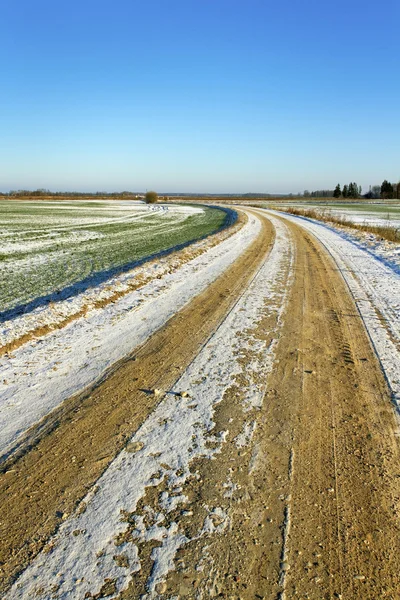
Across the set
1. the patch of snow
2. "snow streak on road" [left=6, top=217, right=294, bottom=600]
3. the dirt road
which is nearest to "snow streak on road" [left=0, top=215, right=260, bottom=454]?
the dirt road

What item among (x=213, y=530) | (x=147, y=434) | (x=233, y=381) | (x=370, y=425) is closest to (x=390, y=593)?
(x=213, y=530)

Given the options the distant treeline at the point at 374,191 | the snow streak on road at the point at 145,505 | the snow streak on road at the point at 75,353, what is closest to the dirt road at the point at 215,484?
the snow streak on road at the point at 145,505

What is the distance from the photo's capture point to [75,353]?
18.7 ft

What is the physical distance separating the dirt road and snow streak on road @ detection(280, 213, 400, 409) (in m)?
0.28

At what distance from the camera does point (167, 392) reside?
180 inches

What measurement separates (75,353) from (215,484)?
3270 mm

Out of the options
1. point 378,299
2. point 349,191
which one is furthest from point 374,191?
point 378,299

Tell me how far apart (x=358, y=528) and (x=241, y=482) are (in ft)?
2.85

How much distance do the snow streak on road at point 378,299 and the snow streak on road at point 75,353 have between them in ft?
11.5

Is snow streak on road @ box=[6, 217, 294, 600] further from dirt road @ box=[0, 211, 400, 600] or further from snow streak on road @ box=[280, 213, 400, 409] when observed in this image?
snow streak on road @ box=[280, 213, 400, 409]

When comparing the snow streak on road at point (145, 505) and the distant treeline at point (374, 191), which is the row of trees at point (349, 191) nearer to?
the distant treeline at point (374, 191)

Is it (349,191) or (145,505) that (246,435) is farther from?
(349,191)

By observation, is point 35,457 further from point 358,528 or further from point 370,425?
point 370,425

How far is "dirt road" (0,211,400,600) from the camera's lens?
2.38 m
